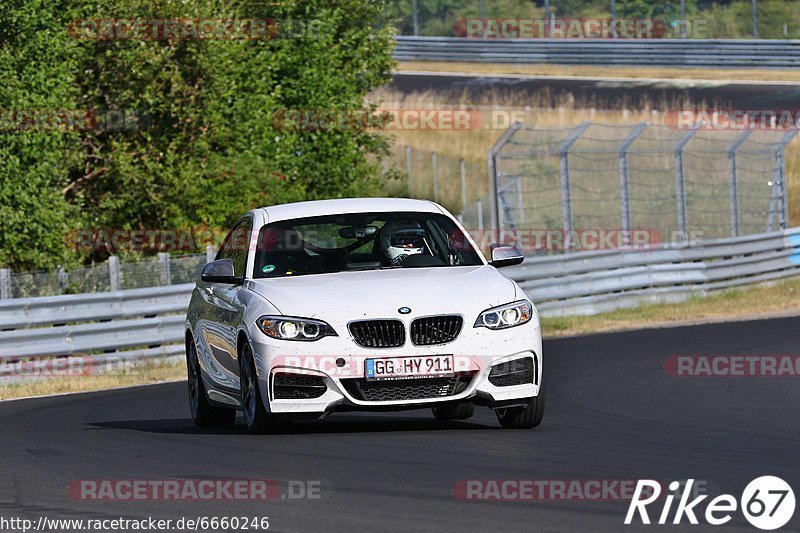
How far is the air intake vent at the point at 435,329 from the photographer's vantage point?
9734mm

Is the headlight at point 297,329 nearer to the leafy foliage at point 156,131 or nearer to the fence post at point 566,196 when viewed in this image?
the leafy foliage at point 156,131

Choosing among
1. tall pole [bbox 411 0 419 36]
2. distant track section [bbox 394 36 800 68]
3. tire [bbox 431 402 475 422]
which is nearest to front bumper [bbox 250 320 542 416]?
tire [bbox 431 402 475 422]

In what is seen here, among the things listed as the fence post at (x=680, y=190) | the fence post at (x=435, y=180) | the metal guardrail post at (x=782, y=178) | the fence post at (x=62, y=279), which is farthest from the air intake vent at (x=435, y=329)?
the fence post at (x=435, y=180)

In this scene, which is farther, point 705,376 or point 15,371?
point 15,371

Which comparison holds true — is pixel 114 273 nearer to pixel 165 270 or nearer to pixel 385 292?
pixel 165 270

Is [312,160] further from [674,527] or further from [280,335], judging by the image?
[674,527]

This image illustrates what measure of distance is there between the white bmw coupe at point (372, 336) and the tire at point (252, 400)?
1 centimetres

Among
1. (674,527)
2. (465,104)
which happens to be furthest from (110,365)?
(465,104)

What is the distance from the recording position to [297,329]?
386 inches

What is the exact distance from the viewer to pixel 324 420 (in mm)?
11633

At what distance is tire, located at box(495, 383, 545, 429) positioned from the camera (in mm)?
10156

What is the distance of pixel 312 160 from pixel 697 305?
9735mm

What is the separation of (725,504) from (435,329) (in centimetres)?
316

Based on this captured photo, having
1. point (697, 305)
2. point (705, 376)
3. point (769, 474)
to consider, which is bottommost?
point (697, 305)
